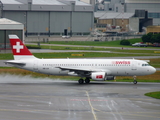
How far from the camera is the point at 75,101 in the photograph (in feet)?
124

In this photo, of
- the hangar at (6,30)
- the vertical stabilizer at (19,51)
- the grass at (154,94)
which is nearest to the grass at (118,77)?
the vertical stabilizer at (19,51)

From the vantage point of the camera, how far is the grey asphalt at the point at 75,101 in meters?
30.9

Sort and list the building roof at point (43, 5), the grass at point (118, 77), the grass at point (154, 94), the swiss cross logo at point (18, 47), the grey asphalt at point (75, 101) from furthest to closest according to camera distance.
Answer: the building roof at point (43, 5)
the grass at point (118, 77)
the swiss cross logo at point (18, 47)
the grass at point (154, 94)
the grey asphalt at point (75, 101)

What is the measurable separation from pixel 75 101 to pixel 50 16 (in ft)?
488

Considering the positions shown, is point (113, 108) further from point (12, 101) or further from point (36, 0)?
point (36, 0)

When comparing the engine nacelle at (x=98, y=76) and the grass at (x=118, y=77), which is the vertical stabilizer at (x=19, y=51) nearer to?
the grass at (x=118, y=77)

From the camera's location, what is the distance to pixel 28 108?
33469mm

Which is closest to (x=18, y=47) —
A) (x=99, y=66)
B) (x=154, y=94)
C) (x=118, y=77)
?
(x=99, y=66)

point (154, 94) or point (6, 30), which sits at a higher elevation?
point (6, 30)

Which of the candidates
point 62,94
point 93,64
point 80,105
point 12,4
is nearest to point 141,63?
point 93,64

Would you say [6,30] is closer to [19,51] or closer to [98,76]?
[19,51]

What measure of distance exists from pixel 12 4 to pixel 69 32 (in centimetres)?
3176

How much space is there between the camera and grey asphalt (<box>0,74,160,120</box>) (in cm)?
3094

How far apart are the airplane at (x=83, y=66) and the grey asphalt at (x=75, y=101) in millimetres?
1500
